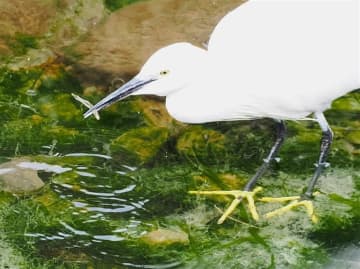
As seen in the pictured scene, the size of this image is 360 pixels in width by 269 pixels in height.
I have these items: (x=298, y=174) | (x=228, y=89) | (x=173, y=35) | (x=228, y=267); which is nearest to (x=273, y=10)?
(x=228, y=89)

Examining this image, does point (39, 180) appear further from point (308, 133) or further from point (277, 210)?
point (308, 133)

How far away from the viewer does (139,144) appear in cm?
397

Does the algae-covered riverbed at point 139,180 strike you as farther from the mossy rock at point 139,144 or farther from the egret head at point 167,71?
the egret head at point 167,71

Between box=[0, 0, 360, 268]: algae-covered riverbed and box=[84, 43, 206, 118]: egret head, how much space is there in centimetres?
50

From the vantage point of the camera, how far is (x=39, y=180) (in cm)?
367

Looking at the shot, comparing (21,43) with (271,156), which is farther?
(21,43)

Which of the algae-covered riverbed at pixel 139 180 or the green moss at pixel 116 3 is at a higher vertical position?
the green moss at pixel 116 3

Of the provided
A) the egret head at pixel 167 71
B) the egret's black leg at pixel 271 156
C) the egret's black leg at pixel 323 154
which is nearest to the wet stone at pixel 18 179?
the egret head at pixel 167 71

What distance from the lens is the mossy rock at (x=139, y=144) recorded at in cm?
391

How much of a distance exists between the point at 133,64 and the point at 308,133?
1009 mm

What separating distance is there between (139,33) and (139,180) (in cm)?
126

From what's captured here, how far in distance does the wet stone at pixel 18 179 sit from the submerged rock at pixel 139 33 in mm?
896

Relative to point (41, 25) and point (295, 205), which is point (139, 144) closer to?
point (295, 205)

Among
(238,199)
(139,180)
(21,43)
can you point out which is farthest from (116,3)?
(238,199)
